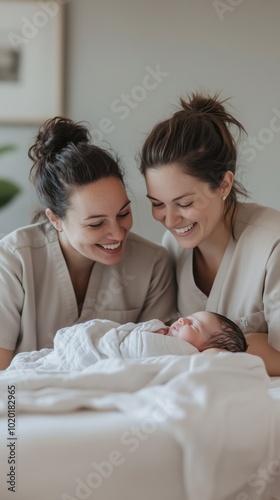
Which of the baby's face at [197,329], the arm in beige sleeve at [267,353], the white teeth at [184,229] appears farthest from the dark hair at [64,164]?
the arm in beige sleeve at [267,353]

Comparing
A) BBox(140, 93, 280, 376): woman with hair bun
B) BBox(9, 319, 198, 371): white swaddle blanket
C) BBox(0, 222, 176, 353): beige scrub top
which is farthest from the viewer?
BBox(0, 222, 176, 353): beige scrub top

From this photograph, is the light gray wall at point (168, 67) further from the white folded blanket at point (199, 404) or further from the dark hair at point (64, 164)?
the white folded blanket at point (199, 404)

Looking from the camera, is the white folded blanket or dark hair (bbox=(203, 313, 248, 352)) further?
dark hair (bbox=(203, 313, 248, 352))

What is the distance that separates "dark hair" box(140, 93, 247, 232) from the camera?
5.54ft

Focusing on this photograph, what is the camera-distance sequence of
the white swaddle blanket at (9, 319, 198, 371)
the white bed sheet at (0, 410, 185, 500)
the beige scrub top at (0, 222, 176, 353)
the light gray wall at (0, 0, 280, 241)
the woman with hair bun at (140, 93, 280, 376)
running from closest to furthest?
the white bed sheet at (0, 410, 185, 500) → the white swaddle blanket at (9, 319, 198, 371) → the woman with hair bun at (140, 93, 280, 376) → the beige scrub top at (0, 222, 176, 353) → the light gray wall at (0, 0, 280, 241)

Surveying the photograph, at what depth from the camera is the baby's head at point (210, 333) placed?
4.96 feet

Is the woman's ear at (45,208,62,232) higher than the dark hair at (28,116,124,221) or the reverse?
the reverse

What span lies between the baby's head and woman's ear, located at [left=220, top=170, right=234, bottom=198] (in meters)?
0.38

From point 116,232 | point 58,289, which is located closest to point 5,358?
point 58,289

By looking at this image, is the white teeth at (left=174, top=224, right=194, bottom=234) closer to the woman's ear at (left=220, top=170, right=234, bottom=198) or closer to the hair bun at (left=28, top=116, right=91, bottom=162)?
the woman's ear at (left=220, top=170, right=234, bottom=198)

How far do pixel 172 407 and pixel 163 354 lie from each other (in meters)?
0.32

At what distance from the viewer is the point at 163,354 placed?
1.45 metres

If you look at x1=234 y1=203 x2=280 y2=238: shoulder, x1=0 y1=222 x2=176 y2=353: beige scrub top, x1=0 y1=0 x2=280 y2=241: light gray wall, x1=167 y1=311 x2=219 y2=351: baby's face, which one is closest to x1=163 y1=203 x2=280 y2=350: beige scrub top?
x1=234 y1=203 x2=280 y2=238: shoulder

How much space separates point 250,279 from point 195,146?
0.39 m
